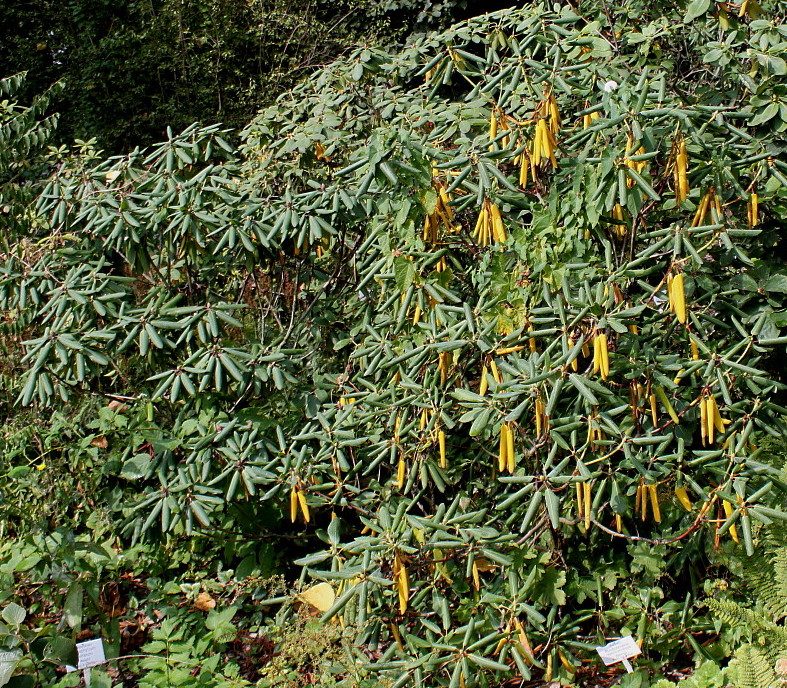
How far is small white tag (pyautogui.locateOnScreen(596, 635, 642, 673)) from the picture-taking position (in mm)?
2652

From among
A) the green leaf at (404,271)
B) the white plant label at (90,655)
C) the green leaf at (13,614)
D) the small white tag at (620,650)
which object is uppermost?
the green leaf at (404,271)

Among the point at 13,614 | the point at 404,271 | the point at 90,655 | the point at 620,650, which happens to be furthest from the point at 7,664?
the point at 620,650

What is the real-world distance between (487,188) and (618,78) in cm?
60

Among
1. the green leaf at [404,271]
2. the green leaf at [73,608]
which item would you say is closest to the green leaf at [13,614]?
the green leaf at [73,608]

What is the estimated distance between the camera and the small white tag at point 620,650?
8.70ft

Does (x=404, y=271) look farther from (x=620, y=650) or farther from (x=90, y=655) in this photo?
(x=90, y=655)

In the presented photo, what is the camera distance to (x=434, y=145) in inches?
116

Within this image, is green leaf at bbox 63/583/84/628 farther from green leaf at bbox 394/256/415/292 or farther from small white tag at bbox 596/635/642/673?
small white tag at bbox 596/635/642/673

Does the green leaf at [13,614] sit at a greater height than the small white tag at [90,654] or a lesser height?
greater

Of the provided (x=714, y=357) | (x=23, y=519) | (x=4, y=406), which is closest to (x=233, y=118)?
(x=4, y=406)

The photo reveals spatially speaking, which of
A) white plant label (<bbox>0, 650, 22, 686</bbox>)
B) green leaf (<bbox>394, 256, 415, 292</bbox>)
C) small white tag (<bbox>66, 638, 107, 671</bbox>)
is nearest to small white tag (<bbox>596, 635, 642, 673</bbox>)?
green leaf (<bbox>394, 256, 415, 292</bbox>)

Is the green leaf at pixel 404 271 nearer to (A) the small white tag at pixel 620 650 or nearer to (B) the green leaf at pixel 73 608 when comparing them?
(A) the small white tag at pixel 620 650

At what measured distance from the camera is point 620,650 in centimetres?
266

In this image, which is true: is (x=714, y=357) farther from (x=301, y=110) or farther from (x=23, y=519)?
(x=23, y=519)
